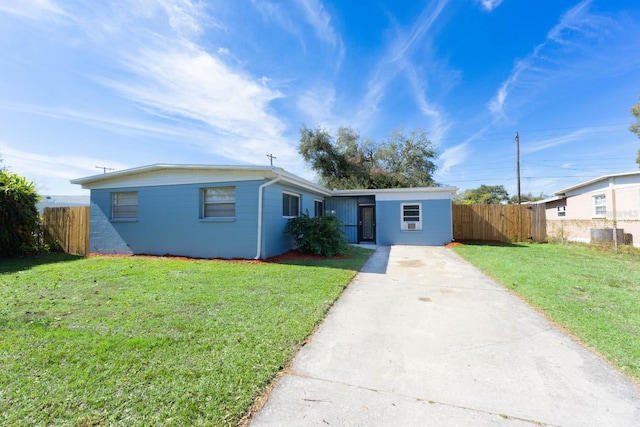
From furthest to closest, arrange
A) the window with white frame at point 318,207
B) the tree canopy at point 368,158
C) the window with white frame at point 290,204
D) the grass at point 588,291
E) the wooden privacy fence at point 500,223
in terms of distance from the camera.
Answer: the tree canopy at point 368,158 < the wooden privacy fence at point 500,223 < the window with white frame at point 318,207 < the window with white frame at point 290,204 < the grass at point 588,291

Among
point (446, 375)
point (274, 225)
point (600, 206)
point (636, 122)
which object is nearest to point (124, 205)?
point (274, 225)

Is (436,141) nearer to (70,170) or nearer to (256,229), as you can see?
(256,229)

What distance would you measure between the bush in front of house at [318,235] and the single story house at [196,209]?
526 mm

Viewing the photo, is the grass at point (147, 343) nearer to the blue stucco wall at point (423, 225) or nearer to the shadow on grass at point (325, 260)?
the shadow on grass at point (325, 260)

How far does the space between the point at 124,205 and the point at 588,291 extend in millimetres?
13035

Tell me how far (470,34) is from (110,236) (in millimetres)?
14550

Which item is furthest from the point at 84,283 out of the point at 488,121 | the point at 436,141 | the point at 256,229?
the point at 436,141

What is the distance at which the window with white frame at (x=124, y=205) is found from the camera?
948cm

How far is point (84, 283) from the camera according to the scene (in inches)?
204

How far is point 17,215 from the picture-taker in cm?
867

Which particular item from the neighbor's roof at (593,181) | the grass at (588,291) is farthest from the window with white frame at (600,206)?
Result: the grass at (588,291)

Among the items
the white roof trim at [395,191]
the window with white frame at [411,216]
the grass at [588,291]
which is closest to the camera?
the grass at [588,291]

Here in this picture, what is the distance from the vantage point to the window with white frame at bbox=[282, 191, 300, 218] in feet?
30.6

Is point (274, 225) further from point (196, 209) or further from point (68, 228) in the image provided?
point (68, 228)
